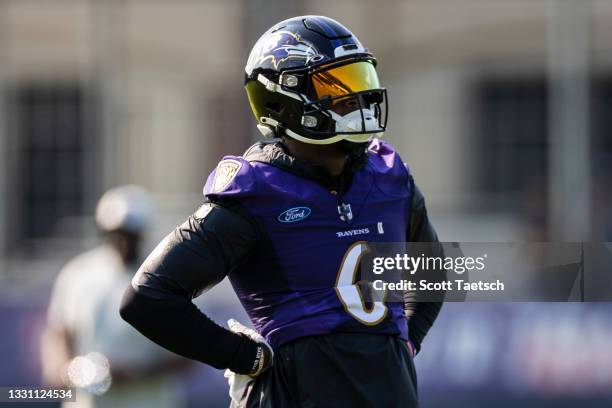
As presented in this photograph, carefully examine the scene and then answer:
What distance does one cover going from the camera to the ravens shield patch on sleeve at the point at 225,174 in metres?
3.32

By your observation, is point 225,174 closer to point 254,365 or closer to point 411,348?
point 254,365

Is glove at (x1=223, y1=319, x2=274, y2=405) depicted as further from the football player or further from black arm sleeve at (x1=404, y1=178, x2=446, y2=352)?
black arm sleeve at (x1=404, y1=178, x2=446, y2=352)

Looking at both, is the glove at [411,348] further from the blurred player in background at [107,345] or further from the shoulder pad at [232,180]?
the blurred player in background at [107,345]

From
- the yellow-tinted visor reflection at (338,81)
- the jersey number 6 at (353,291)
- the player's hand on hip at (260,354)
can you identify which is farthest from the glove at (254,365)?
the yellow-tinted visor reflection at (338,81)

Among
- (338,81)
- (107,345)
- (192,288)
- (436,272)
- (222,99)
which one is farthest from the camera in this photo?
(222,99)

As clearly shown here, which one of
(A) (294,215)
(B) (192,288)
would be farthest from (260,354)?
(A) (294,215)

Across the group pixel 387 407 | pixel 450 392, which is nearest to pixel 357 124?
pixel 387 407

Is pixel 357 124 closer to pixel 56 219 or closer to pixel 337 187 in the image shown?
pixel 337 187

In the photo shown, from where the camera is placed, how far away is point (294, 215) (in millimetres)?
3330

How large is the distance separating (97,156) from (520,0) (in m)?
5.93

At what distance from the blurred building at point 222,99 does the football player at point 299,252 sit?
385 inches

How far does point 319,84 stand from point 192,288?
2.26ft

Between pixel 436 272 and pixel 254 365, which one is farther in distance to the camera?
pixel 436 272

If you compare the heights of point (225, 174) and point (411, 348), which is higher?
point (225, 174)
